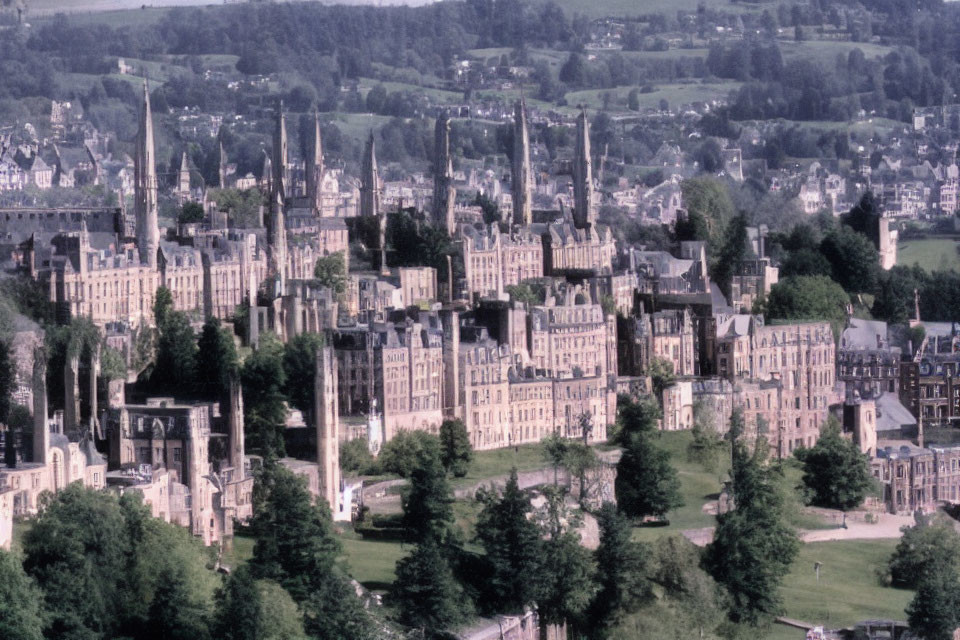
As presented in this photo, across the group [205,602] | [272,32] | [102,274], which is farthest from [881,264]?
[272,32]

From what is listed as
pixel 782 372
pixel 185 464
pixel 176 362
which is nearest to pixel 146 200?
pixel 176 362

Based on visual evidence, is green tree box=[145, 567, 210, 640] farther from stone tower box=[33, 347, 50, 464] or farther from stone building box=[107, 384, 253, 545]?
stone tower box=[33, 347, 50, 464]

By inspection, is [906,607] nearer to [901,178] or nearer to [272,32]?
[901,178]

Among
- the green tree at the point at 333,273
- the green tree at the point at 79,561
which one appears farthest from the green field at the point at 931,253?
the green tree at the point at 79,561

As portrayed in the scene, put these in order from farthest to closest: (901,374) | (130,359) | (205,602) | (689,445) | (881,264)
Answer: (881,264) < (901,374) < (689,445) < (130,359) < (205,602)

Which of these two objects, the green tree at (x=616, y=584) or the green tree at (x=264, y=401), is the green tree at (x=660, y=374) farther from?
the green tree at (x=616, y=584)

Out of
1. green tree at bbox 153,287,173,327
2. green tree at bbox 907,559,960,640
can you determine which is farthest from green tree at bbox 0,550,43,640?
green tree at bbox 153,287,173,327

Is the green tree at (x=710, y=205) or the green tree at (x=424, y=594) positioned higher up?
the green tree at (x=710, y=205)
